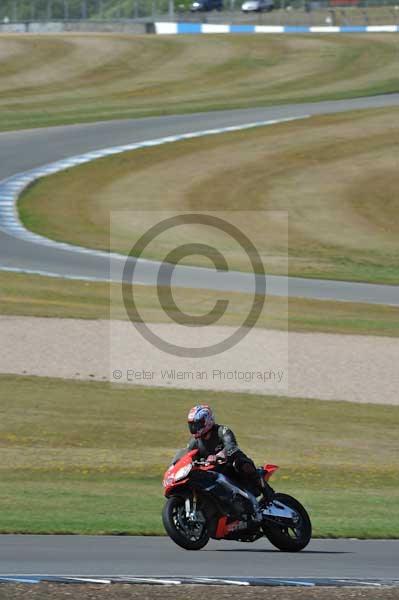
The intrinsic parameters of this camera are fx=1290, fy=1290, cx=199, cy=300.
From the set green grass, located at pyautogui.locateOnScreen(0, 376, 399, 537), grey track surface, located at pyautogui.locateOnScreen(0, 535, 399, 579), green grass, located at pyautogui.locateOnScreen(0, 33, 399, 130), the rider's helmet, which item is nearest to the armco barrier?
green grass, located at pyautogui.locateOnScreen(0, 33, 399, 130)

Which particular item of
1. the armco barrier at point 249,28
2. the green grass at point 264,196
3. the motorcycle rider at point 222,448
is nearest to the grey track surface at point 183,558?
the motorcycle rider at point 222,448

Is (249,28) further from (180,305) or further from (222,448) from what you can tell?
(222,448)

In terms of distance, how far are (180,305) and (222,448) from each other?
→ 586 inches

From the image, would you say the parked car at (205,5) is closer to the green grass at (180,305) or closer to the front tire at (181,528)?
the green grass at (180,305)

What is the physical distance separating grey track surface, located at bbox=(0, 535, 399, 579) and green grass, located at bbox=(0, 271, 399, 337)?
12506mm

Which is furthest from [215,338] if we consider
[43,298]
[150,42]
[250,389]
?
[150,42]

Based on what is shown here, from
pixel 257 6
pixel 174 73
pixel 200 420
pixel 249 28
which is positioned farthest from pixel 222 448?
pixel 257 6

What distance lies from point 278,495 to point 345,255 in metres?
22.0

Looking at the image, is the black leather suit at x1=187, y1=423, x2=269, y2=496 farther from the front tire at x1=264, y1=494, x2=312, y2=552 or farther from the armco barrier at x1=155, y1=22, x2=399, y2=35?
the armco barrier at x1=155, y1=22, x2=399, y2=35

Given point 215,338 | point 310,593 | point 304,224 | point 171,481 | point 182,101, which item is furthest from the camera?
point 182,101

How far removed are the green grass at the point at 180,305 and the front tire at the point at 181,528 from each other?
13.0 m

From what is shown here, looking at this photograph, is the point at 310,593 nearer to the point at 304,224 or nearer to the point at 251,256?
the point at 251,256

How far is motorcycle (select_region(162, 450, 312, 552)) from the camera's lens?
12086 millimetres

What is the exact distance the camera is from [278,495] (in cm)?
1266
